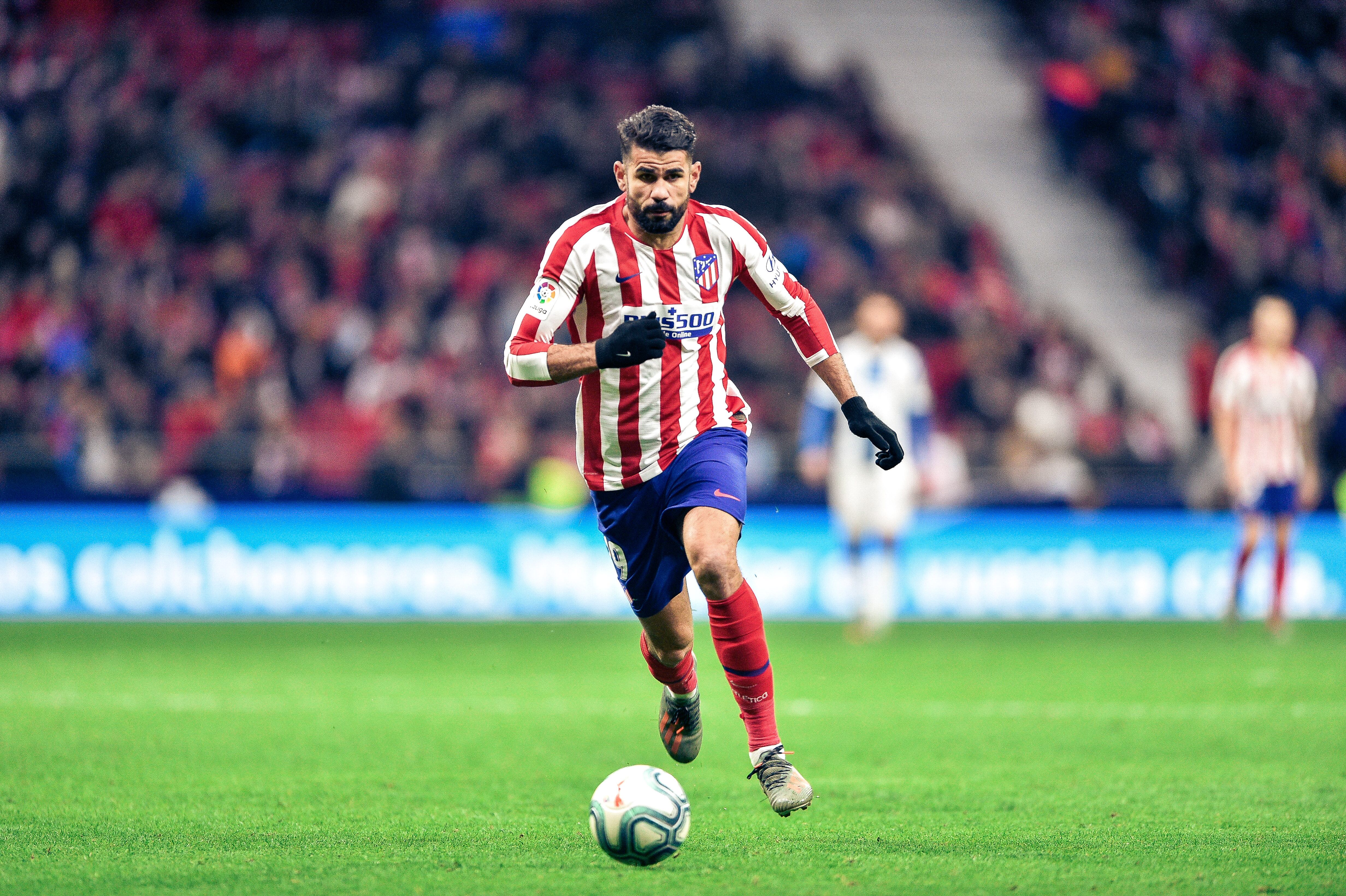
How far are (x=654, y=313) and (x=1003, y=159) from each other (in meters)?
17.0

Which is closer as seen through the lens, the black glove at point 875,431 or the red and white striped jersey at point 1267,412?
the black glove at point 875,431

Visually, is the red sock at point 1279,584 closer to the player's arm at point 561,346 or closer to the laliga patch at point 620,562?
the laliga patch at point 620,562

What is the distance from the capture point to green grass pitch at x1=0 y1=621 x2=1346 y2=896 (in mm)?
4273

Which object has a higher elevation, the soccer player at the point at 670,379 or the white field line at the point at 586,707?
the soccer player at the point at 670,379

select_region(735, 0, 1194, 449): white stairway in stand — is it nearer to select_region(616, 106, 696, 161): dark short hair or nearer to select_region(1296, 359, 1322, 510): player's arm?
select_region(1296, 359, 1322, 510): player's arm

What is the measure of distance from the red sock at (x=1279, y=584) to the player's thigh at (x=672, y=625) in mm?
7347

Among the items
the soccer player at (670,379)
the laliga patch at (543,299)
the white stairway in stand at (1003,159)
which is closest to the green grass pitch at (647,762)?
the soccer player at (670,379)

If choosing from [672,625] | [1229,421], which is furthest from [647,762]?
[1229,421]

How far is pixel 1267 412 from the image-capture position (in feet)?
38.2

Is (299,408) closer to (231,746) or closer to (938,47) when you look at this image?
(231,746)

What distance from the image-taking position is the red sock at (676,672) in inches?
222

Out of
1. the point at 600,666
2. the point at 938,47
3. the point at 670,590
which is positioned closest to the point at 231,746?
the point at 670,590

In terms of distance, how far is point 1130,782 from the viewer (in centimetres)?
579

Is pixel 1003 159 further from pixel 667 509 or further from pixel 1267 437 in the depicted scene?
pixel 667 509
